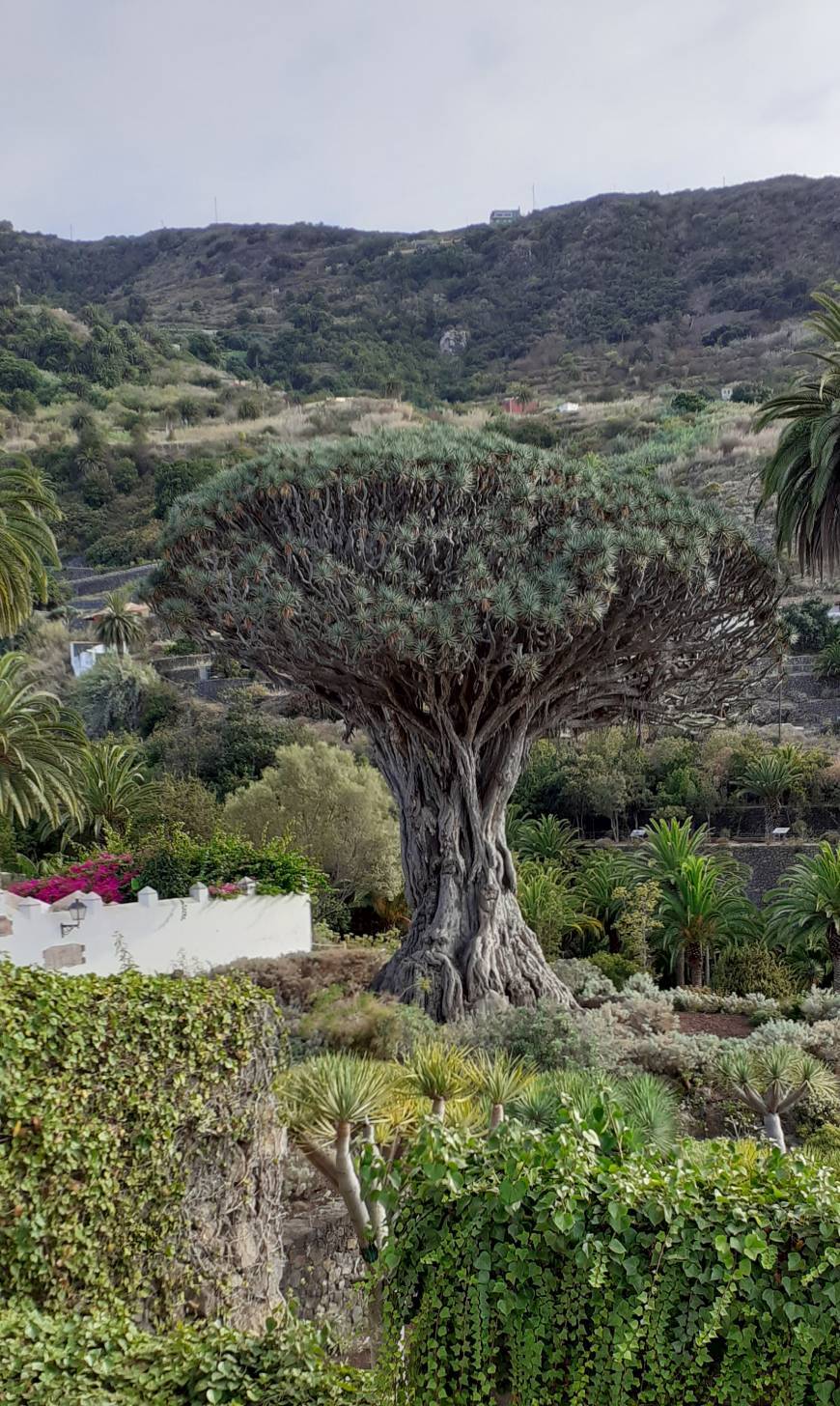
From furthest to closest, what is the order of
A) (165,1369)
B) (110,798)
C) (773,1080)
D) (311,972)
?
1. (110,798)
2. (311,972)
3. (773,1080)
4. (165,1369)

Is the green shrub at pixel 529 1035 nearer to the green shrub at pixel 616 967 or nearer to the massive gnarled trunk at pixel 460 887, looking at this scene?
the massive gnarled trunk at pixel 460 887

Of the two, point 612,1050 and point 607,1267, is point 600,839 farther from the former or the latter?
point 607,1267

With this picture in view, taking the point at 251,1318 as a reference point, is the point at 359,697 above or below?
above

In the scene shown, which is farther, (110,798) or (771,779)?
(771,779)

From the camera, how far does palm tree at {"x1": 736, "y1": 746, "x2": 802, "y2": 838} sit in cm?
2811

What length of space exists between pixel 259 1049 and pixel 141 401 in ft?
216

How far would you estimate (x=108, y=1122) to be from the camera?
551 cm

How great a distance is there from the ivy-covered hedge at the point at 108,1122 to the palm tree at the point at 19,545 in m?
10.2

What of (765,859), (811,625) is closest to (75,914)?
(765,859)

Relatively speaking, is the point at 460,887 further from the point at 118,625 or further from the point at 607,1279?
the point at 118,625

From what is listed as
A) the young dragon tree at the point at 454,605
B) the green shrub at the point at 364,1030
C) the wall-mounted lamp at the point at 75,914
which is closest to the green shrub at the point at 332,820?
the young dragon tree at the point at 454,605

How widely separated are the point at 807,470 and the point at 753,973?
28.2 feet

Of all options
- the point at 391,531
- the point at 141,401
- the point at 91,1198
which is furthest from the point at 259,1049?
the point at 141,401

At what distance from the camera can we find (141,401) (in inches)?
2650
